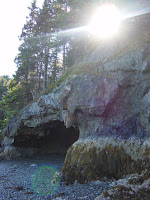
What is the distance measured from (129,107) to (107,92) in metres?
2.06

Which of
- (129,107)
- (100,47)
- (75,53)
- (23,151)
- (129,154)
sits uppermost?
(75,53)

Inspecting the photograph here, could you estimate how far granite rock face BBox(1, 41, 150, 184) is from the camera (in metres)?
11.8

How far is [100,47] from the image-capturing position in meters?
17.8

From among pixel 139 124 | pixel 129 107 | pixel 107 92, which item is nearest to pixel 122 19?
pixel 107 92

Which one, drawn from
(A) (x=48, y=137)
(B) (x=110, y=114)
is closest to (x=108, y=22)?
(B) (x=110, y=114)

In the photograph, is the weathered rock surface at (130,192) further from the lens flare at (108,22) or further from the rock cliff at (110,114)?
the lens flare at (108,22)

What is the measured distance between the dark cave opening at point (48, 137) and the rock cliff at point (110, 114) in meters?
9.04

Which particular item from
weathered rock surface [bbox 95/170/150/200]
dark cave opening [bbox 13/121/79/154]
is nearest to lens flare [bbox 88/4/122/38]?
weathered rock surface [bbox 95/170/150/200]

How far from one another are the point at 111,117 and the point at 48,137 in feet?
54.6

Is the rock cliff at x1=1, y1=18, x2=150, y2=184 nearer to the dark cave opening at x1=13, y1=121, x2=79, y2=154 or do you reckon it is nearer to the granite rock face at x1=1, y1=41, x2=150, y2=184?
the granite rock face at x1=1, y1=41, x2=150, y2=184

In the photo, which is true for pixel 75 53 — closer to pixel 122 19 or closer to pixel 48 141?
pixel 122 19

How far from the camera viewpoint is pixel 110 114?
46.8 feet

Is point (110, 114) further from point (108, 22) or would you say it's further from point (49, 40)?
point (49, 40)

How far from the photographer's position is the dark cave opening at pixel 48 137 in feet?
85.3
